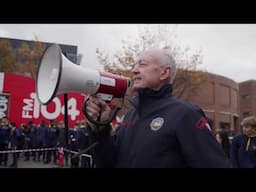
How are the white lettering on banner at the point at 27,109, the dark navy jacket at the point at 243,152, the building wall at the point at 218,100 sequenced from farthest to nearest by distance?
1. the building wall at the point at 218,100
2. the white lettering on banner at the point at 27,109
3. the dark navy jacket at the point at 243,152

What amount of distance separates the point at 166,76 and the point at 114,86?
36cm

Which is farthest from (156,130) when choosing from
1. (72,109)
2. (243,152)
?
(72,109)

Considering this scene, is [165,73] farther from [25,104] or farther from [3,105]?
[25,104]

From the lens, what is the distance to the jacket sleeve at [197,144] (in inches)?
81.1

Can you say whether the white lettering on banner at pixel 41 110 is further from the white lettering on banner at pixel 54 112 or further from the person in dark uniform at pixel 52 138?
the person in dark uniform at pixel 52 138

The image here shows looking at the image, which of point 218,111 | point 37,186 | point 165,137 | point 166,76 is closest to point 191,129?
point 165,137

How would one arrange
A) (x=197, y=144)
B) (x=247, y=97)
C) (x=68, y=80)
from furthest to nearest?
(x=247, y=97) < (x=68, y=80) < (x=197, y=144)

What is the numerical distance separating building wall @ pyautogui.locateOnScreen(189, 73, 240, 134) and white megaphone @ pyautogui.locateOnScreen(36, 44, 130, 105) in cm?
3824

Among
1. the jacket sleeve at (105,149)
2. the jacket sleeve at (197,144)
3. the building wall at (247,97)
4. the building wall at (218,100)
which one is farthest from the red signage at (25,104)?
the building wall at (247,97)

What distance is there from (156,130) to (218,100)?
43.6 m

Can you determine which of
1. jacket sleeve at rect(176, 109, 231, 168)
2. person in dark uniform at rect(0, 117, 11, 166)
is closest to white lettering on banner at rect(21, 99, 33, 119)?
person in dark uniform at rect(0, 117, 11, 166)

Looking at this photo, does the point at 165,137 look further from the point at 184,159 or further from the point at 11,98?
the point at 11,98

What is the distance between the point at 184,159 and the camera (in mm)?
2121

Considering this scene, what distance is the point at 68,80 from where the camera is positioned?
7.65ft
